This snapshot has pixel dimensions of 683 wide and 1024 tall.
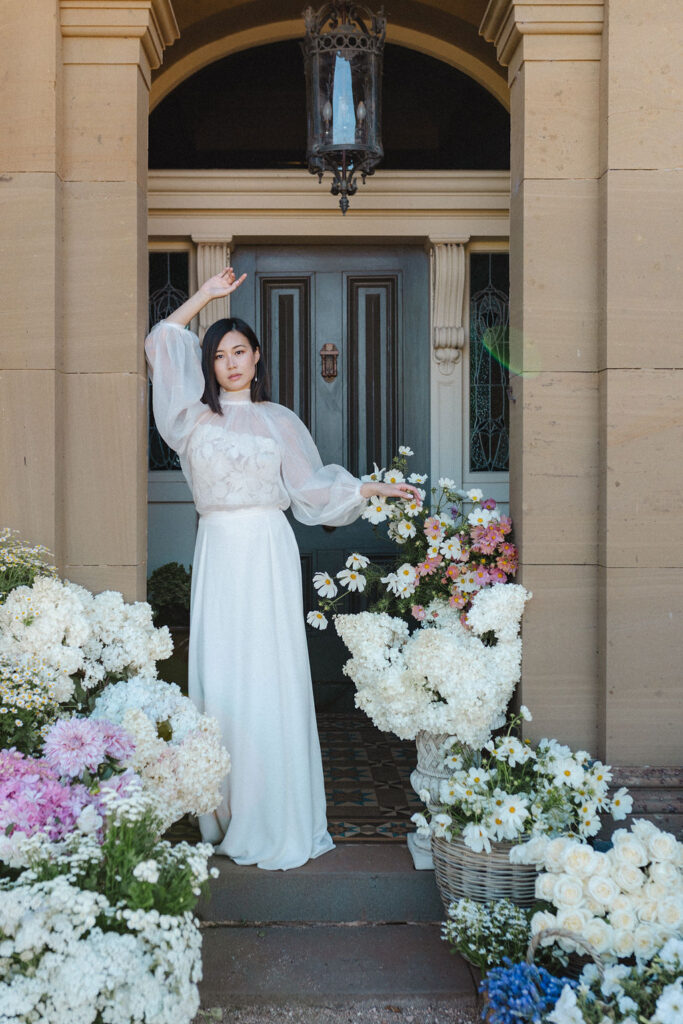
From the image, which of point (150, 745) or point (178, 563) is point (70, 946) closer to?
point (150, 745)

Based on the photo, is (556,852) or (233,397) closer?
(556,852)

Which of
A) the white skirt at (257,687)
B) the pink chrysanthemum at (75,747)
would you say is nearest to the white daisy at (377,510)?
the white skirt at (257,687)

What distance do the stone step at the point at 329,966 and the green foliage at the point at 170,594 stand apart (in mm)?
1930

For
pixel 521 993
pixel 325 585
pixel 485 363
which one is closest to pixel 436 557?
pixel 325 585

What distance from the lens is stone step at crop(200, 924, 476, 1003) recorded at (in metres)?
3.09

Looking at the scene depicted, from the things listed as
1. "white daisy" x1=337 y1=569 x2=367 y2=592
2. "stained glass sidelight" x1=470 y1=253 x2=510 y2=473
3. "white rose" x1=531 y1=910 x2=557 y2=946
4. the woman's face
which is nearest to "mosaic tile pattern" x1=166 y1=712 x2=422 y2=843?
"white daisy" x1=337 y1=569 x2=367 y2=592

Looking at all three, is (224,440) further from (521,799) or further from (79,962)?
(79,962)

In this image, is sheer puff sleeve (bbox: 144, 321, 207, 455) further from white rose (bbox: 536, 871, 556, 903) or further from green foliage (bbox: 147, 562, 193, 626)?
white rose (bbox: 536, 871, 556, 903)

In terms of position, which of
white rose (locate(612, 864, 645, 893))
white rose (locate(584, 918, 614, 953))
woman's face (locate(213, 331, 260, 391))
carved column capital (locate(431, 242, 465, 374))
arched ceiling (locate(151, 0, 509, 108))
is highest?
arched ceiling (locate(151, 0, 509, 108))

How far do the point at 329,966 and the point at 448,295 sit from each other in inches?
139

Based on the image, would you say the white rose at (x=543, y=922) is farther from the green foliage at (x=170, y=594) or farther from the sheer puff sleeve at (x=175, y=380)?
the green foliage at (x=170, y=594)

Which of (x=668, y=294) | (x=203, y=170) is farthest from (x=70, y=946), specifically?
(x=203, y=170)

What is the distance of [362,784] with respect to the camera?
4.62 meters

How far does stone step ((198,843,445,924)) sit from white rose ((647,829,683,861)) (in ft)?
3.27
